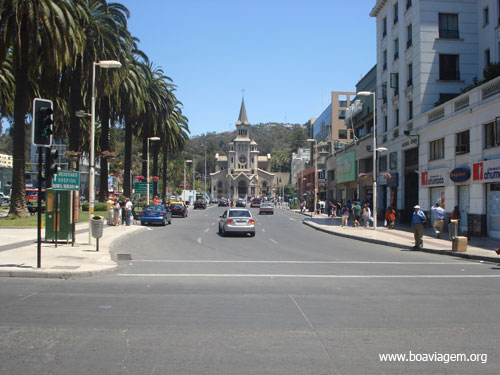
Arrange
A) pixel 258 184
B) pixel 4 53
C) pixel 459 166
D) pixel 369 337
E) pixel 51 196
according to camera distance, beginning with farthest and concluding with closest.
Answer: pixel 258 184
pixel 459 166
pixel 4 53
pixel 51 196
pixel 369 337

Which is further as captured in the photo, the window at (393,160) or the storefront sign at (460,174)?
the window at (393,160)

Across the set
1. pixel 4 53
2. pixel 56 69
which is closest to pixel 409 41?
pixel 56 69

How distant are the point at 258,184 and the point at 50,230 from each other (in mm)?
150037

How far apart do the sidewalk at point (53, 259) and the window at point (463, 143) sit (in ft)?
65.1

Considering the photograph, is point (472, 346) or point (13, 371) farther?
point (472, 346)

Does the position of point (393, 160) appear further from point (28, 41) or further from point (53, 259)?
point (53, 259)

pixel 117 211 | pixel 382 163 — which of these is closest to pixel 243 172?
pixel 382 163

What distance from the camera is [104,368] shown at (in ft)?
18.1

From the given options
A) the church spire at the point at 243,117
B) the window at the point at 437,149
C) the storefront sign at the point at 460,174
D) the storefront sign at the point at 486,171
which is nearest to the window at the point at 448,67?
the window at the point at 437,149

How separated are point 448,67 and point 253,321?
3052 centimetres

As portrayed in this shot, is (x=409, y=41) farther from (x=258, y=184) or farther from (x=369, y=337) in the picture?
(x=258, y=184)

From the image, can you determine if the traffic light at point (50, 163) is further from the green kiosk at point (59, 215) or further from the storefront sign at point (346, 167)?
the storefront sign at point (346, 167)

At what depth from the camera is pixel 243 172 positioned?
163 metres

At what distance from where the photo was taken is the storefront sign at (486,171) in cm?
2291
